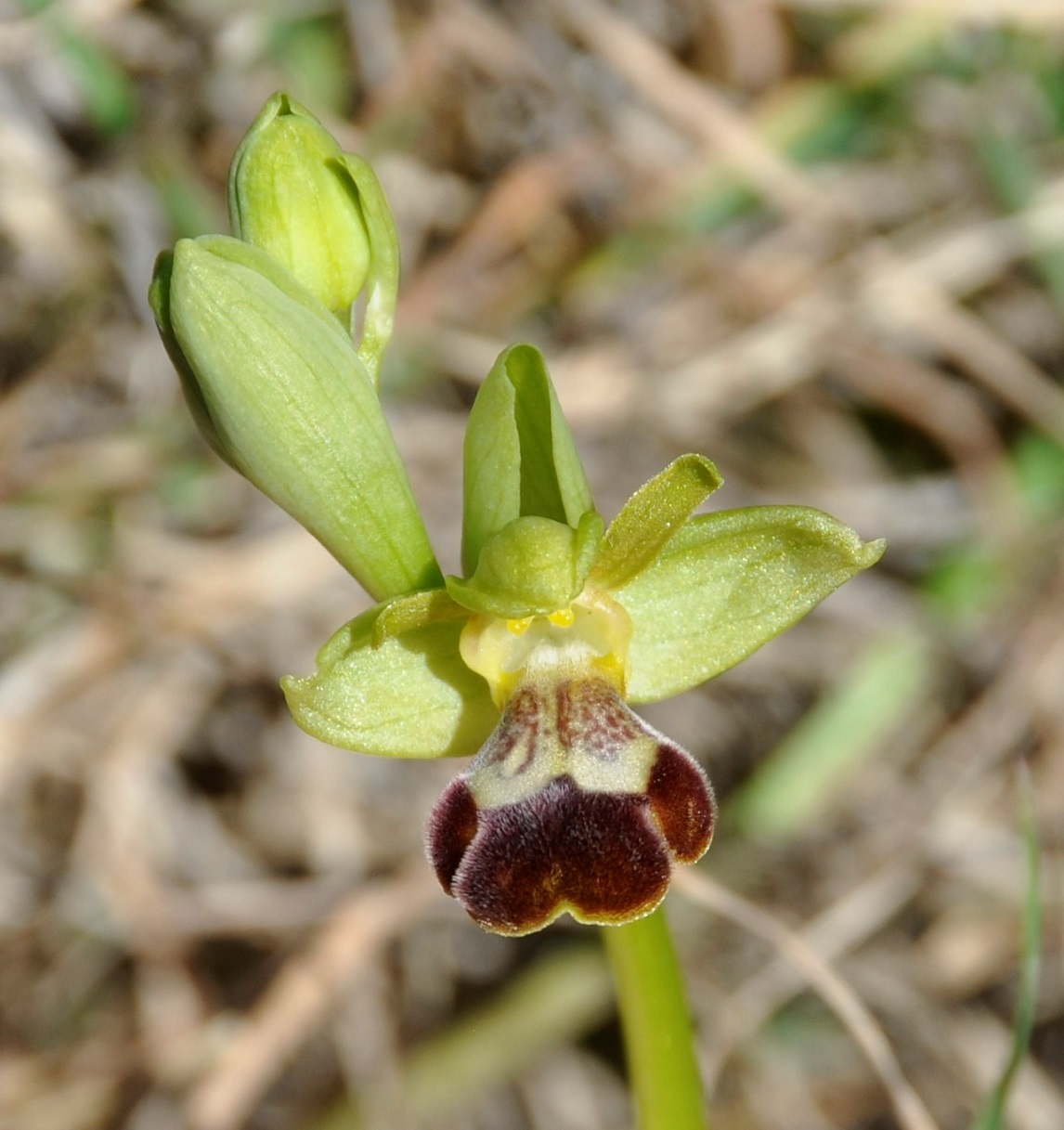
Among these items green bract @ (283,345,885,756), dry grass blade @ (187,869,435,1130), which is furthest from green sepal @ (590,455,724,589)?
dry grass blade @ (187,869,435,1130)

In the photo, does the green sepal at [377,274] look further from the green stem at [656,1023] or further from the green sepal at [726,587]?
the green stem at [656,1023]

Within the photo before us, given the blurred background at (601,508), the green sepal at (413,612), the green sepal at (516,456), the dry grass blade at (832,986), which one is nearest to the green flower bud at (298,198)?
the green sepal at (516,456)

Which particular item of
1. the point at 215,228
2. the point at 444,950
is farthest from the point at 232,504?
the point at 444,950

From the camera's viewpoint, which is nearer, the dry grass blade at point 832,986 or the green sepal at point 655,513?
the green sepal at point 655,513

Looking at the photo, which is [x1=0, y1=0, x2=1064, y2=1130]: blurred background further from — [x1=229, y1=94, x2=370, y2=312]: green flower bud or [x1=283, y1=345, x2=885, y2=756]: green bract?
[x1=229, y1=94, x2=370, y2=312]: green flower bud

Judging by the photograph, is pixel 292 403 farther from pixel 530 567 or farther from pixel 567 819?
pixel 567 819

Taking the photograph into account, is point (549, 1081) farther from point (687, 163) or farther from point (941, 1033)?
point (687, 163)
